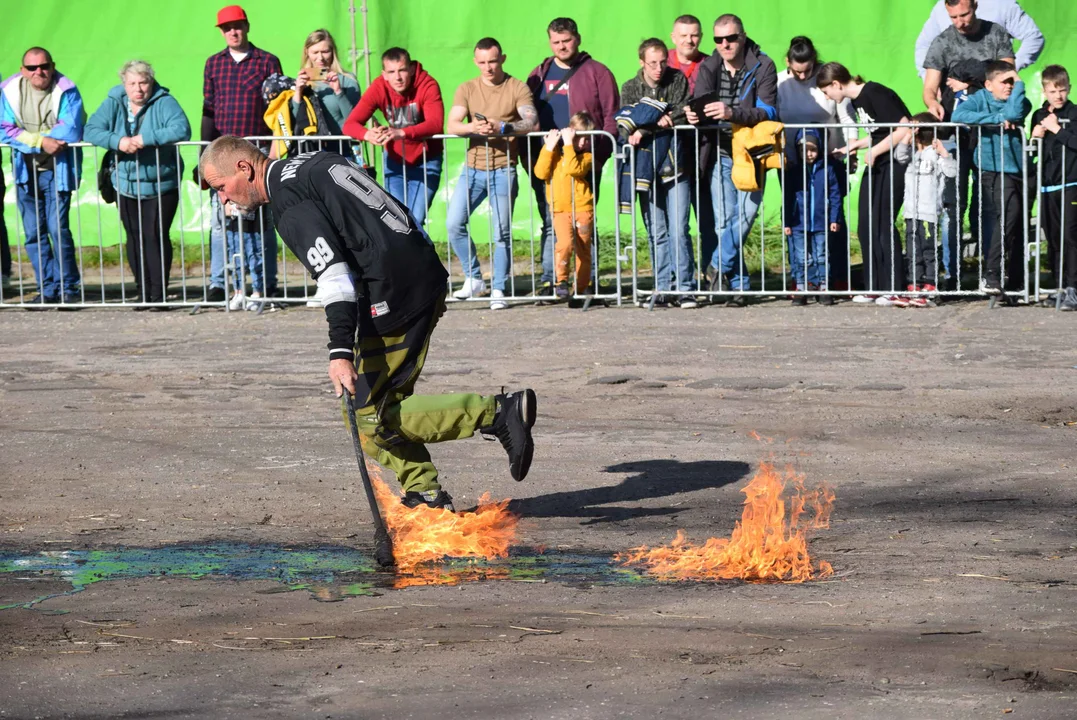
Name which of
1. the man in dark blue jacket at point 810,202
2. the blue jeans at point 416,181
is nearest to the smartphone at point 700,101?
the man in dark blue jacket at point 810,202

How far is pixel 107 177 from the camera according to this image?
A: 47.0 feet

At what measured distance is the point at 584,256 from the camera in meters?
13.8

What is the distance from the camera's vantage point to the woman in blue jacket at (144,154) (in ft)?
45.6

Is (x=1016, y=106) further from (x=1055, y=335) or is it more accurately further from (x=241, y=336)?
(x=241, y=336)

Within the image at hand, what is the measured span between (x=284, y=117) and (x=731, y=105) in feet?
12.5

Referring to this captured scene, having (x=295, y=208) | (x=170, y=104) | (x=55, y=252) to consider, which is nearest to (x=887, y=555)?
(x=295, y=208)

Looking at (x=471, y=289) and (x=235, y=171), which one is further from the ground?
(x=235, y=171)

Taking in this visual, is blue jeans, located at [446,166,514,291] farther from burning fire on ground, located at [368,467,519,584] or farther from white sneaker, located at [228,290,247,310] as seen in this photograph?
burning fire on ground, located at [368,467,519,584]

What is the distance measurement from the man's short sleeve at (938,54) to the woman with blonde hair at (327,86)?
494cm

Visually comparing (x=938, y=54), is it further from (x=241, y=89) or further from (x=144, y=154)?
(x=144, y=154)

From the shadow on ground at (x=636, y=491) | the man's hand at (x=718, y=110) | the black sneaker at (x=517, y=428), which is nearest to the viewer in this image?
the black sneaker at (x=517, y=428)

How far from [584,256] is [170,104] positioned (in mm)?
3832

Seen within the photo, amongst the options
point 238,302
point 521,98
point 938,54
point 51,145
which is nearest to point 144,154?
point 51,145

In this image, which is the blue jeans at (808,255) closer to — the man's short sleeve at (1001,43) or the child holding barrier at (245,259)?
the man's short sleeve at (1001,43)
